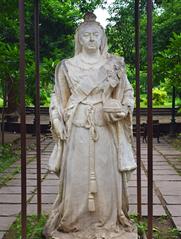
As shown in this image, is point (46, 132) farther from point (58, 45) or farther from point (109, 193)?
point (109, 193)

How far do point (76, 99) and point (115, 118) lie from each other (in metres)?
0.46

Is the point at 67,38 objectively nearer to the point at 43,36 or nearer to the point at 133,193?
the point at 43,36

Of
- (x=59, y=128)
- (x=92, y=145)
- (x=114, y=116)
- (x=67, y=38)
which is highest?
(x=67, y=38)

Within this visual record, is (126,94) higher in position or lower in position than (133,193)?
higher

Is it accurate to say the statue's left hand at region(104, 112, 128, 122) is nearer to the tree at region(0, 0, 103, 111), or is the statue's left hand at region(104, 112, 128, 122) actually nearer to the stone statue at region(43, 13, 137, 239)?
the stone statue at region(43, 13, 137, 239)

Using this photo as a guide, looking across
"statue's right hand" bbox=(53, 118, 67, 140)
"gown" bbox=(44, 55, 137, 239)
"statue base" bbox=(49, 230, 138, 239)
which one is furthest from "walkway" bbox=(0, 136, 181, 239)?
"statue's right hand" bbox=(53, 118, 67, 140)

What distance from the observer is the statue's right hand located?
516 cm

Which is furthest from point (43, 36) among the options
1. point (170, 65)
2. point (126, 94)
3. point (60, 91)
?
point (126, 94)

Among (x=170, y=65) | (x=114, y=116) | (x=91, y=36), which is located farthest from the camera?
(x=170, y=65)

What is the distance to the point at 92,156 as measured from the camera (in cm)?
514

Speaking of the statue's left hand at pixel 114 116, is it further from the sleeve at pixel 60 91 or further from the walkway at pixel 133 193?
the walkway at pixel 133 193

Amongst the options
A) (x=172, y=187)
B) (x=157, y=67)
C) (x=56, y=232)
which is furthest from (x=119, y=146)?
(x=157, y=67)

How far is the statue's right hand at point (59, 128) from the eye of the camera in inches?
203

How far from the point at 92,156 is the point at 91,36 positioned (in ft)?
4.12
